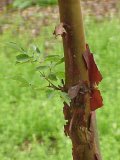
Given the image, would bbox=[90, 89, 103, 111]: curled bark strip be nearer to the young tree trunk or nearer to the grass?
the young tree trunk

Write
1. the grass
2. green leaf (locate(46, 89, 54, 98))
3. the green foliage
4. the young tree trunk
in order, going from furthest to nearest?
the green foliage → the grass → green leaf (locate(46, 89, 54, 98)) → the young tree trunk

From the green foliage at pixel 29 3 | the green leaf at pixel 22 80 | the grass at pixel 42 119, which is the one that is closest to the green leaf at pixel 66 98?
the green leaf at pixel 22 80

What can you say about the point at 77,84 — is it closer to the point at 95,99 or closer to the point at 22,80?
the point at 95,99

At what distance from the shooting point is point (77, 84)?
901 millimetres

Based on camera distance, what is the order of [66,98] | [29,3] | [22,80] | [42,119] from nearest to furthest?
1. [66,98]
2. [22,80]
3. [42,119]
4. [29,3]

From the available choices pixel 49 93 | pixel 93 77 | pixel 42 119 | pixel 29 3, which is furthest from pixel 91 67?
pixel 29 3

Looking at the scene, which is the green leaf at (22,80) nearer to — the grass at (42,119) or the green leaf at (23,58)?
the green leaf at (23,58)

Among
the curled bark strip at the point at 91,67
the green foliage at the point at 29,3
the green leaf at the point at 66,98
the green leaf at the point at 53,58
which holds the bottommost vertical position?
the green leaf at the point at 66,98

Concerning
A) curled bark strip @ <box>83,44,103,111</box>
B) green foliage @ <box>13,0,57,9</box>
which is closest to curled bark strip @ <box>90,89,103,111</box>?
curled bark strip @ <box>83,44,103,111</box>

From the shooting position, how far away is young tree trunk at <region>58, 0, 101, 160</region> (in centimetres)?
86

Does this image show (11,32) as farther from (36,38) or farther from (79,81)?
(79,81)

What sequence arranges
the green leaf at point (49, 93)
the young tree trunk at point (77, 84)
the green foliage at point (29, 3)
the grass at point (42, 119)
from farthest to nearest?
1. the green foliage at point (29, 3)
2. the grass at point (42, 119)
3. the green leaf at point (49, 93)
4. the young tree trunk at point (77, 84)

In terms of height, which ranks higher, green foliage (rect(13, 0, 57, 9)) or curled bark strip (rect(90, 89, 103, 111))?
green foliage (rect(13, 0, 57, 9))

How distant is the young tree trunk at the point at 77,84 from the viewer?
2.81ft
